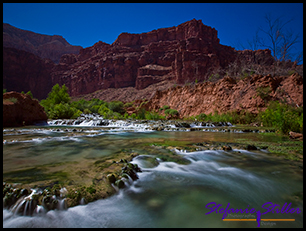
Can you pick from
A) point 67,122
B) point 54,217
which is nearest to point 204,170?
point 54,217

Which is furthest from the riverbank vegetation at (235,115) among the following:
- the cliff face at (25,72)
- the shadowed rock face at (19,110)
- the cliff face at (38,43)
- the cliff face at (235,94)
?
the cliff face at (38,43)

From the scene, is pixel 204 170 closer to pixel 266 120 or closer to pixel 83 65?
pixel 266 120

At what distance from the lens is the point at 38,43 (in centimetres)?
10781

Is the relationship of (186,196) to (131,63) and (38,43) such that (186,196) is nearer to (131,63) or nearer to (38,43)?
(131,63)

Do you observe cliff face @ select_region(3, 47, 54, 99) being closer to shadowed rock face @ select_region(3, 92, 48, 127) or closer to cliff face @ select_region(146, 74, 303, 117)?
shadowed rock face @ select_region(3, 92, 48, 127)

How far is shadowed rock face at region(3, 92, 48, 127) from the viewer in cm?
1101

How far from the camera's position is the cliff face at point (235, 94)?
1323 centimetres

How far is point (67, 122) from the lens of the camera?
14.9 m

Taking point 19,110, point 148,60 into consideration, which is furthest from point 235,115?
point 148,60

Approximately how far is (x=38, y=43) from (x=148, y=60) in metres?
93.1

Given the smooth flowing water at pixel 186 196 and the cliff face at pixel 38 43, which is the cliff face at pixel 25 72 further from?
the smooth flowing water at pixel 186 196

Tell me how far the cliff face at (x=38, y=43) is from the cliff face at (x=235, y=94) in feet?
346

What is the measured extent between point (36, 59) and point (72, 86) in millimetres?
20190

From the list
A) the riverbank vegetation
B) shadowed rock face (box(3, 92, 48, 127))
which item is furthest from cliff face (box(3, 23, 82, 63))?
shadowed rock face (box(3, 92, 48, 127))
